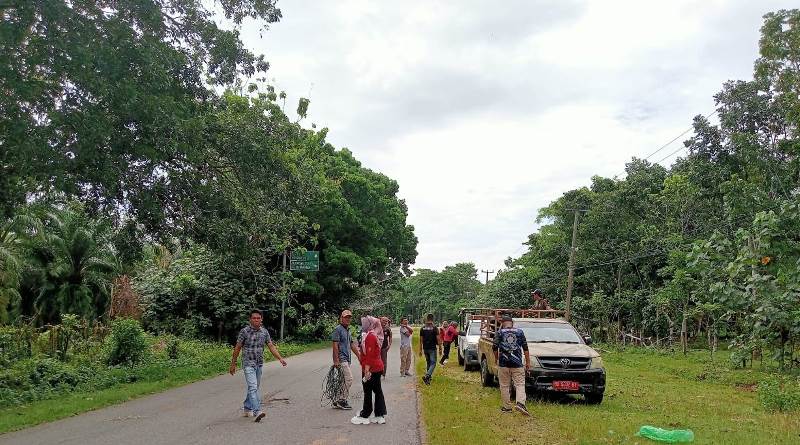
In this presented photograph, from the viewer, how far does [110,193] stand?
39.3 feet

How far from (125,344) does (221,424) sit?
30.9ft

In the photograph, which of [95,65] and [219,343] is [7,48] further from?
[219,343]

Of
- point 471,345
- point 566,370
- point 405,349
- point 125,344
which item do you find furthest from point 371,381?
point 471,345

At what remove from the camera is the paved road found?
8250mm

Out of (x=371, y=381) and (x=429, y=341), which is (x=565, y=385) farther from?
(x=429, y=341)

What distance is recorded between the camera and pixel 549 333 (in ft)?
43.7

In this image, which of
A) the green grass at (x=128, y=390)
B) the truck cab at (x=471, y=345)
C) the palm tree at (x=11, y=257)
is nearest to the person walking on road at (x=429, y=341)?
the truck cab at (x=471, y=345)

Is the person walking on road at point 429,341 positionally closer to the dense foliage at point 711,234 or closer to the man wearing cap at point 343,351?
the man wearing cap at point 343,351

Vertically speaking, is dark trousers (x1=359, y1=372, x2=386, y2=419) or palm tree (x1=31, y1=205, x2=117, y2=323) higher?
palm tree (x1=31, y1=205, x2=117, y2=323)

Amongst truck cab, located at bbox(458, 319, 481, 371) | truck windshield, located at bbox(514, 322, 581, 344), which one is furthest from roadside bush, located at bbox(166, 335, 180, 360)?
truck windshield, located at bbox(514, 322, 581, 344)

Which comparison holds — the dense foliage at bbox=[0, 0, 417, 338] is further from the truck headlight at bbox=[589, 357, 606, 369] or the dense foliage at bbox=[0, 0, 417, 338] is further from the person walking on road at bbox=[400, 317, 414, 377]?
the truck headlight at bbox=[589, 357, 606, 369]

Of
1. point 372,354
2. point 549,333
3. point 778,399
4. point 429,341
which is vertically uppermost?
point 549,333

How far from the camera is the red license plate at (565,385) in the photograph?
11.6 metres

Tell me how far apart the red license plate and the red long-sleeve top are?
12.8ft
